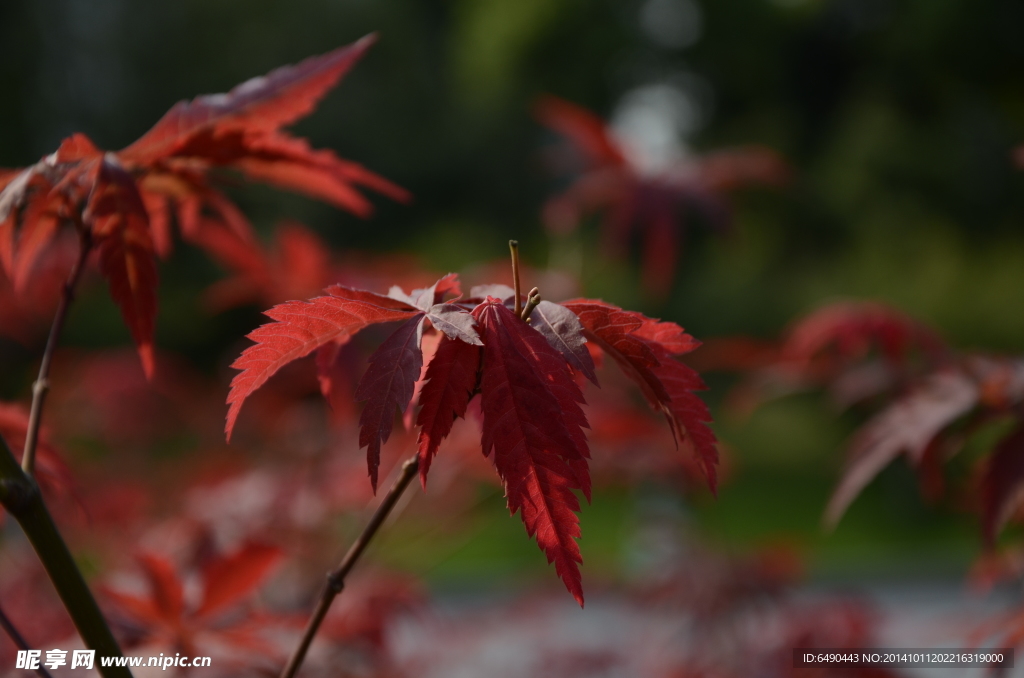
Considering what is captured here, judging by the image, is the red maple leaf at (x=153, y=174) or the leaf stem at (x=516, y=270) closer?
the leaf stem at (x=516, y=270)

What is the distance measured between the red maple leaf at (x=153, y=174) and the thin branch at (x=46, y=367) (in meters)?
0.01

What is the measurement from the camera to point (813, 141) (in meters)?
9.02

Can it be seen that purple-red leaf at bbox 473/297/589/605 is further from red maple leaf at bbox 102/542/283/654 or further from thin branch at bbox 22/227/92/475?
red maple leaf at bbox 102/542/283/654

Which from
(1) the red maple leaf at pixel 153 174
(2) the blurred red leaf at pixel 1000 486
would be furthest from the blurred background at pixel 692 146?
(1) the red maple leaf at pixel 153 174

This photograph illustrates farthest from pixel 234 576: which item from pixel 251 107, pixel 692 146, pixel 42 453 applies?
pixel 692 146

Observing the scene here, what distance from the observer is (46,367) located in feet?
1.77

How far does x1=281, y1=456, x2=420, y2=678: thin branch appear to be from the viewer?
0.44 metres

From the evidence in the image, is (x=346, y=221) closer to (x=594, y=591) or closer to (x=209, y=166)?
(x=594, y=591)

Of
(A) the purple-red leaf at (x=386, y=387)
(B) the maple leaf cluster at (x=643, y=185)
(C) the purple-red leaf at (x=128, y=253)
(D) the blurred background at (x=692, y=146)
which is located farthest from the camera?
(D) the blurred background at (x=692, y=146)

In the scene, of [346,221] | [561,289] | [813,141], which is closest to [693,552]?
[561,289]

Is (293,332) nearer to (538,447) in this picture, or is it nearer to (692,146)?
(538,447)

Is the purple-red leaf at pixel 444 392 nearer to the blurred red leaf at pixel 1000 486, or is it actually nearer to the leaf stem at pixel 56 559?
the leaf stem at pixel 56 559

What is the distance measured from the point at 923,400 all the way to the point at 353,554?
0.68 metres

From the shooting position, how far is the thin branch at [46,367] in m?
0.49
